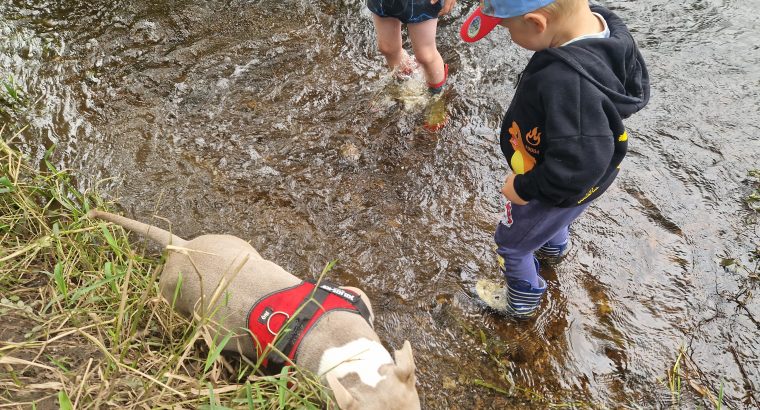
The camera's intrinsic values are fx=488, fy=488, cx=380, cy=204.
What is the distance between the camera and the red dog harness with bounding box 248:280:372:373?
2.44 meters

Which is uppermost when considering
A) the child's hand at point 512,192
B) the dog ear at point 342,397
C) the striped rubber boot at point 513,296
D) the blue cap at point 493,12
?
the blue cap at point 493,12

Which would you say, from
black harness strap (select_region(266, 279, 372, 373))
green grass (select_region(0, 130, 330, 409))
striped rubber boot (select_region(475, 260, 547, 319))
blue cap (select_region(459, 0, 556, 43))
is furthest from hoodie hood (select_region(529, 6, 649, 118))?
green grass (select_region(0, 130, 330, 409))

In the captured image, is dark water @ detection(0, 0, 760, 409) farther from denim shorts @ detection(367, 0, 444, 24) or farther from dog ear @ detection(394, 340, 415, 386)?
denim shorts @ detection(367, 0, 444, 24)

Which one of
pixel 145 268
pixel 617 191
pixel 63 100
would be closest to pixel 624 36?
pixel 617 191

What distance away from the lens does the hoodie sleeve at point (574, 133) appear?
6.58 ft

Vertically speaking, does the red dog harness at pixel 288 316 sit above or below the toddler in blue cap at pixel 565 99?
below

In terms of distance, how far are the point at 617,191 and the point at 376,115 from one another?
6.78ft

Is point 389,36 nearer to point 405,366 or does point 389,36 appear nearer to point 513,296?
point 513,296

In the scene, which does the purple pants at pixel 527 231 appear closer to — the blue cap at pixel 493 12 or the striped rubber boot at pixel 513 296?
the striped rubber boot at pixel 513 296

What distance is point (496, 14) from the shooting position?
214cm

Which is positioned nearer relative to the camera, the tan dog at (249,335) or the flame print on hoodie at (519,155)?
the tan dog at (249,335)

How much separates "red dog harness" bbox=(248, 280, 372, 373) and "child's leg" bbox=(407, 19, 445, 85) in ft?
7.05

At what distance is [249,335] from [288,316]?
0.30m

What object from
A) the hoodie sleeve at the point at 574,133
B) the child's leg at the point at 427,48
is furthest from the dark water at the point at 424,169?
the hoodie sleeve at the point at 574,133
